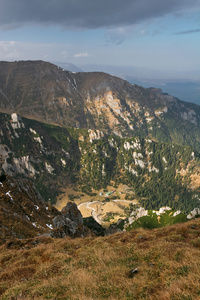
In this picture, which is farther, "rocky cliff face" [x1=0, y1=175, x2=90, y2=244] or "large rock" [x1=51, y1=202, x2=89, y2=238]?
"large rock" [x1=51, y1=202, x2=89, y2=238]

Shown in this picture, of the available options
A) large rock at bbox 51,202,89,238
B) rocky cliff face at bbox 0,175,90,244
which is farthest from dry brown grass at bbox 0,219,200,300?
large rock at bbox 51,202,89,238

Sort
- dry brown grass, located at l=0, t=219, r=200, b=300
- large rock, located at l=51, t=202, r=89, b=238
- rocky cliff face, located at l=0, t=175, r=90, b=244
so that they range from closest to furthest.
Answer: dry brown grass, located at l=0, t=219, r=200, b=300 < rocky cliff face, located at l=0, t=175, r=90, b=244 < large rock, located at l=51, t=202, r=89, b=238

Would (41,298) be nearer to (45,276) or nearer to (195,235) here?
(45,276)

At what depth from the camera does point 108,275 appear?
16562 mm

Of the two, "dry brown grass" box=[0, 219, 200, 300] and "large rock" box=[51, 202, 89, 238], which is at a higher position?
"dry brown grass" box=[0, 219, 200, 300]

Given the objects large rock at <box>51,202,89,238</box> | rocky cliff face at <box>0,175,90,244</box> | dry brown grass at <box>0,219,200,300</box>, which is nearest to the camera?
dry brown grass at <box>0,219,200,300</box>

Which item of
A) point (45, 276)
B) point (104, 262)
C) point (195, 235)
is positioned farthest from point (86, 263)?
point (195, 235)

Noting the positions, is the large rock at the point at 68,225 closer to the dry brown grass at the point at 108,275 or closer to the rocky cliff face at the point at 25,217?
the rocky cliff face at the point at 25,217

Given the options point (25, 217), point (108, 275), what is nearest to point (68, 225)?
point (25, 217)

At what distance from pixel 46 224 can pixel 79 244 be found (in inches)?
1656

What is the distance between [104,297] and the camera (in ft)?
43.2

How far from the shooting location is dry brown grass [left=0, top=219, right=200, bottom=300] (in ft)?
41.6

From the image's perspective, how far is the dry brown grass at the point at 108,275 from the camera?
1268 cm

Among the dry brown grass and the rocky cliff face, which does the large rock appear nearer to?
the rocky cliff face
